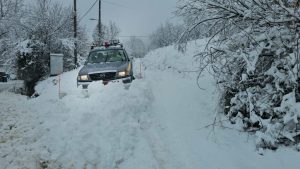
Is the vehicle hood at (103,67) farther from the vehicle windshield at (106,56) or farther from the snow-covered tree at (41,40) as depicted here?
the snow-covered tree at (41,40)

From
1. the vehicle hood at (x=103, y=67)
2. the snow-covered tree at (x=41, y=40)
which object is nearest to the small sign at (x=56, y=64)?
the snow-covered tree at (x=41, y=40)

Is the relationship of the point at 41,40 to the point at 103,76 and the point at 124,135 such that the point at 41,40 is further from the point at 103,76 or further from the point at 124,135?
the point at 124,135

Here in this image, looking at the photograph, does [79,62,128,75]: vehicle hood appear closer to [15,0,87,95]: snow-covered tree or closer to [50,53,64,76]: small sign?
[50,53,64,76]: small sign

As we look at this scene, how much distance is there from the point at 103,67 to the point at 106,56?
4.80 ft

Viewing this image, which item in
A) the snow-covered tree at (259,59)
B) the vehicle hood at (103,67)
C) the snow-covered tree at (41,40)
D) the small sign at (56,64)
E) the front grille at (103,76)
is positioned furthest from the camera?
the snow-covered tree at (41,40)

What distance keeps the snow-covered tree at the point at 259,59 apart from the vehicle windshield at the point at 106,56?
18.3 feet

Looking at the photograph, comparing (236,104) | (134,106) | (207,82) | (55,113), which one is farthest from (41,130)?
(207,82)

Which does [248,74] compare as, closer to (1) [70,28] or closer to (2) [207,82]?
(2) [207,82]

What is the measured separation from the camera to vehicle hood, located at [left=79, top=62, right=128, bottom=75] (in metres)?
13.2

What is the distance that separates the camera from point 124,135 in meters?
9.17

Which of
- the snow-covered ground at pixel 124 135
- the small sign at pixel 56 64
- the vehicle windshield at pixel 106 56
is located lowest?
the snow-covered ground at pixel 124 135

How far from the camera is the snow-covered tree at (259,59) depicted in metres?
7.50

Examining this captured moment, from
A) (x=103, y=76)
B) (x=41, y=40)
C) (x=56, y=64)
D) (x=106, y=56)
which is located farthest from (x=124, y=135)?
(x=41, y=40)

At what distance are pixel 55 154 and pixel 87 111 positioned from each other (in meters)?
2.42
